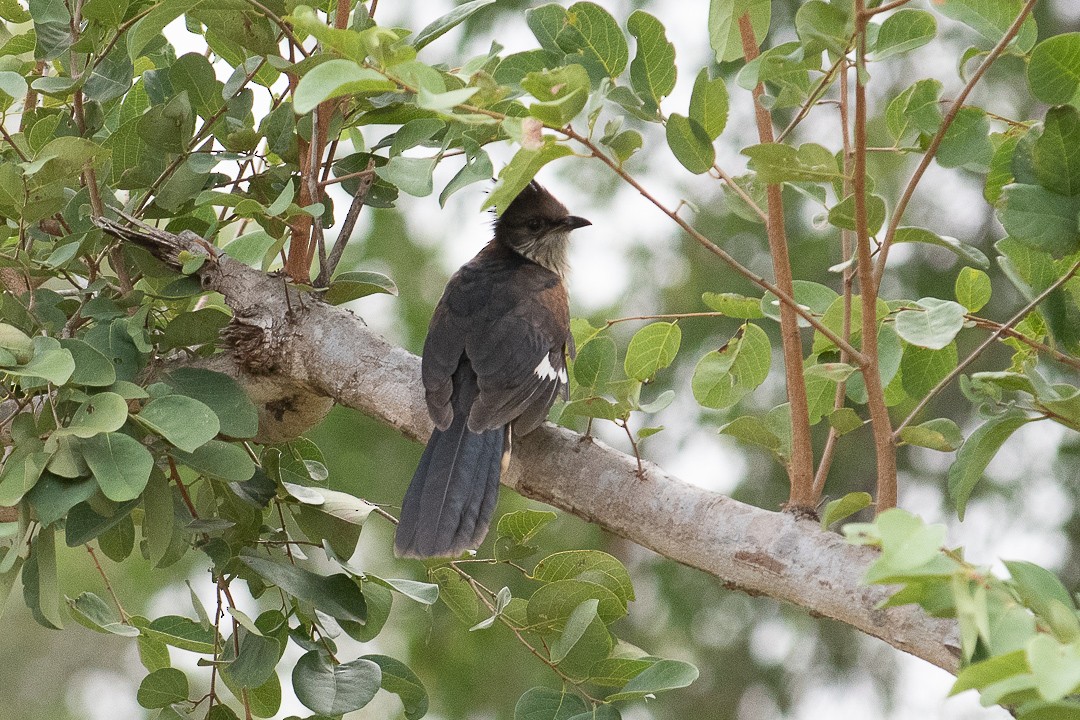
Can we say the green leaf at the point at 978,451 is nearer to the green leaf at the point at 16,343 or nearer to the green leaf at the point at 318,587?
the green leaf at the point at 318,587

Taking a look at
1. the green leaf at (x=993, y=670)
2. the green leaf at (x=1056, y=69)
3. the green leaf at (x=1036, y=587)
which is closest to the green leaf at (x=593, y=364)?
the green leaf at (x=1056, y=69)

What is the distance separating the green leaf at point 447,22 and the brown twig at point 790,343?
1.53 ft

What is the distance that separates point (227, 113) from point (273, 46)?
0.54 feet

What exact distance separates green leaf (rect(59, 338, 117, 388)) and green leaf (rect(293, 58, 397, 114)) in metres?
0.72

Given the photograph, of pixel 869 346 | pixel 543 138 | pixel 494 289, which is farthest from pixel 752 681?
pixel 543 138

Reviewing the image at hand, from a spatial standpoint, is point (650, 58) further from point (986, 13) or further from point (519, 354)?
point (519, 354)

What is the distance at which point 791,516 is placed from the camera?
5.72 ft

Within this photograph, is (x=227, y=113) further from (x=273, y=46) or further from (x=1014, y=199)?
(x=1014, y=199)

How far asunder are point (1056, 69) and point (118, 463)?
56.9 inches

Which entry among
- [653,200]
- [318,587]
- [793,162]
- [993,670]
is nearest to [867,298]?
[793,162]

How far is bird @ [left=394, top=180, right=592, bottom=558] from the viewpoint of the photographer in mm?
2242

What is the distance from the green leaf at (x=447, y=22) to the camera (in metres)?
1.73

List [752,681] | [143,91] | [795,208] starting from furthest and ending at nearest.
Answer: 1. [752,681]
2. [795,208]
3. [143,91]

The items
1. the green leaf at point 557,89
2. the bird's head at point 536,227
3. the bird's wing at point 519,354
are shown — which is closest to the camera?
the green leaf at point 557,89
